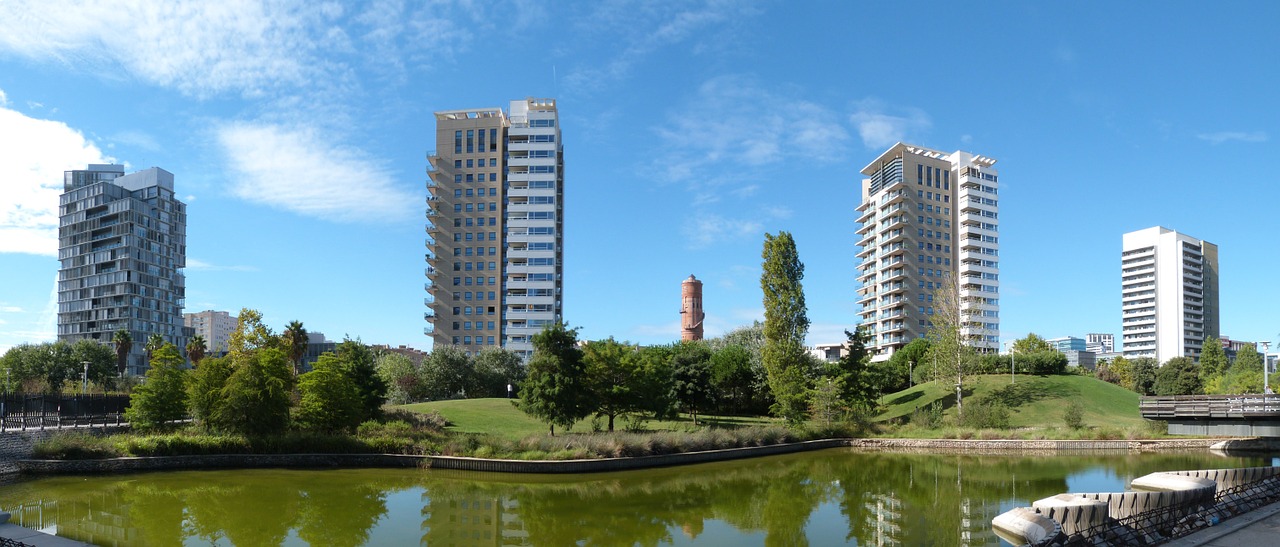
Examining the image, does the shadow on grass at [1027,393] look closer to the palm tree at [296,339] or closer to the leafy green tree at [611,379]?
the leafy green tree at [611,379]

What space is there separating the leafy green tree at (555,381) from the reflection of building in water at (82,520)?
17887 mm

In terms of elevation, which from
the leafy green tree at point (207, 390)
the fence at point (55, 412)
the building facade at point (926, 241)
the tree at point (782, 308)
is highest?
the building facade at point (926, 241)

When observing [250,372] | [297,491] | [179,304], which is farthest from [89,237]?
[297,491]

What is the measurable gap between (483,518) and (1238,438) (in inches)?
1572

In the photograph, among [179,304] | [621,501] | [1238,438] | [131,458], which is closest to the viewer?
[621,501]

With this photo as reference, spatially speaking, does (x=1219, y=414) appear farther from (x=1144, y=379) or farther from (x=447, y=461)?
(x=1144, y=379)

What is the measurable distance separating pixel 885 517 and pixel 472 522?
11580 mm

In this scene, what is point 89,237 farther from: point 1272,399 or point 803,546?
point 1272,399

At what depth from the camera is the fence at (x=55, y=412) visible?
35250 millimetres

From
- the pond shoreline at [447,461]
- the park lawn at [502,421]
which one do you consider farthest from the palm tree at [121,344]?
the pond shoreline at [447,461]

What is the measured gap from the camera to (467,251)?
107 m

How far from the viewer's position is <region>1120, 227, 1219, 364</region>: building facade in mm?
152250

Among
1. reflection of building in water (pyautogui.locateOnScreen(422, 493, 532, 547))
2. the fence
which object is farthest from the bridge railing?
the fence

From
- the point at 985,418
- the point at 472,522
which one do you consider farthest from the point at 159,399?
the point at 985,418
